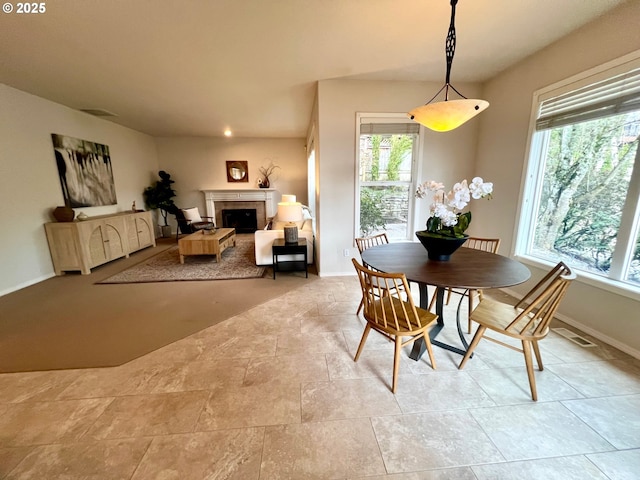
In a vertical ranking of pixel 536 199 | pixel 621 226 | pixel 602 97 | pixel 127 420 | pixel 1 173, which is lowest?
pixel 127 420

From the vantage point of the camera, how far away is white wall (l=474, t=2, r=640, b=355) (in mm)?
2012

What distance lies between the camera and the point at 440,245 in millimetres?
1936

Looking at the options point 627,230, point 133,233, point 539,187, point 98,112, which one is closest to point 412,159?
point 539,187

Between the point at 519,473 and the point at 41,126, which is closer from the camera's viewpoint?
the point at 519,473

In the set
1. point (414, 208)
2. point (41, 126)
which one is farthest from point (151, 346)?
point (41, 126)

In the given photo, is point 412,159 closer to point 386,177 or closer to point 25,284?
point 386,177

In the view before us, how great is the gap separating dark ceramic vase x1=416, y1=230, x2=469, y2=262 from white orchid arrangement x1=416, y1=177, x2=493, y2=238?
0.05 m

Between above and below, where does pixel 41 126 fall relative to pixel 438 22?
below

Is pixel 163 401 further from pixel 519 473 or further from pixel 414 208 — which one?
pixel 414 208

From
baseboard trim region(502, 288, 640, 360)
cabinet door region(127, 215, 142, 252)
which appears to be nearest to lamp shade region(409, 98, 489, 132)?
baseboard trim region(502, 288, 640, 360)

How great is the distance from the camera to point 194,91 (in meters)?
3.61

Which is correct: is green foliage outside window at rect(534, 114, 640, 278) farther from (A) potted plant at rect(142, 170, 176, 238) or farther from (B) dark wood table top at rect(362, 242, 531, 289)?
(A) potted plant at rect(142, 170, 176, 238)

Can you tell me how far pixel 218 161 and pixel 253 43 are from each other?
5071 mm

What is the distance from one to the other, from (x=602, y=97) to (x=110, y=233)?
6.56 metres
